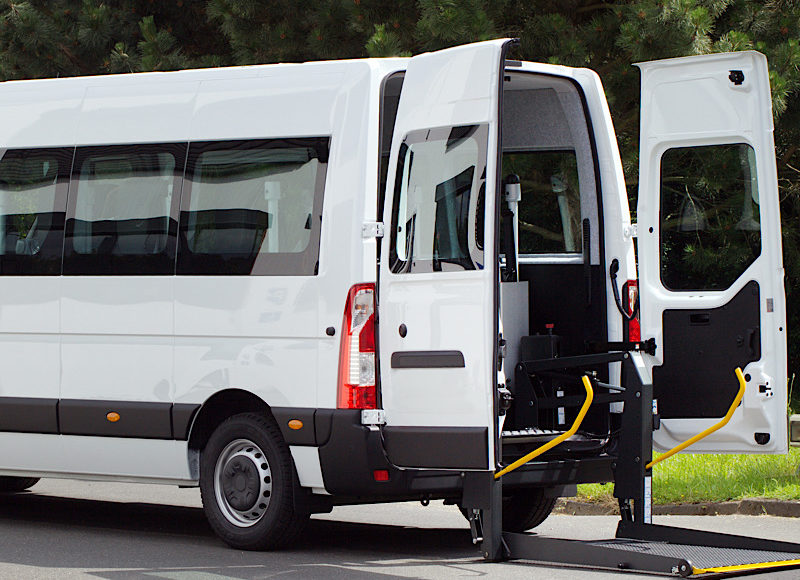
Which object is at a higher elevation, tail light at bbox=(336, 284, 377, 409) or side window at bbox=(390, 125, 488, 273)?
side window at bbox=(390, 125, 488, 273)

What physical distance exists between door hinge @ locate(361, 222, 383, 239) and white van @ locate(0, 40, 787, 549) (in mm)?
34

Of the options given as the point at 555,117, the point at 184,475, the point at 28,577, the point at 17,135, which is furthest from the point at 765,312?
the point at 17,135

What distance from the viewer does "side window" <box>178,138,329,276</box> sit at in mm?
8375

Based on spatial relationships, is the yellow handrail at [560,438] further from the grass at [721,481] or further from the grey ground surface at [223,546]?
the grass at [721,481]

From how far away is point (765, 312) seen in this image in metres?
8.30

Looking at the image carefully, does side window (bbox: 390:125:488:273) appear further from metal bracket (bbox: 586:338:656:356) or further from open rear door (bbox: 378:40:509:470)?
metal bracket (bbox: 586:338:656:356)

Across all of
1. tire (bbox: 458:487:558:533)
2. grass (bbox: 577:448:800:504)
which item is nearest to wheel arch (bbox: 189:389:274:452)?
tire (bbox: 458:487:558:533)

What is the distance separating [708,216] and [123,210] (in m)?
3.51

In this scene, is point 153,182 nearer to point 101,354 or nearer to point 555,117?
point 101,354

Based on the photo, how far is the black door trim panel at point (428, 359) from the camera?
7637mm

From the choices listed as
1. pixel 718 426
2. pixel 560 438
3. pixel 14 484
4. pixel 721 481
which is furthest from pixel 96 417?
pixel 721 481

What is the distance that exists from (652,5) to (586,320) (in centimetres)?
531

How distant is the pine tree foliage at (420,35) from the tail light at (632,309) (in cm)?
507

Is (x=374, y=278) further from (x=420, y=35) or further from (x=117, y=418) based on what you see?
(x=420, y=35)
